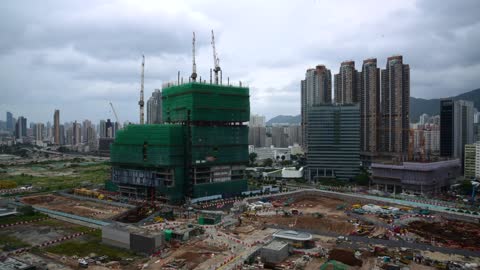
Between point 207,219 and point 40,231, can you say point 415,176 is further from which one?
point 40,231

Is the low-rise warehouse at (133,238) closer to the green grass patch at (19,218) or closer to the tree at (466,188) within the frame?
the green grass patch at (19,218)

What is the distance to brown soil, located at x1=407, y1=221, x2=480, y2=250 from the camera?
1512 inches

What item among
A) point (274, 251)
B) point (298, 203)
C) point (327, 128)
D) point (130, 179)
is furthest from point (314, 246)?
point (327, 128)

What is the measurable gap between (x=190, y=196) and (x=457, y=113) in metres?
80.3

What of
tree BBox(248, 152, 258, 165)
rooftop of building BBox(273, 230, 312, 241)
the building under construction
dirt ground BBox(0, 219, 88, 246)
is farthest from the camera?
tree BBox(248, 152, 258, 165)

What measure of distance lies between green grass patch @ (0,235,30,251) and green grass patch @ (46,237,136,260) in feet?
10.6

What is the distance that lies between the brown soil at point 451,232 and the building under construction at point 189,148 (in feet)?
102

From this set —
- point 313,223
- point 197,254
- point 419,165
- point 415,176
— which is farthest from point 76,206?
point 419,165

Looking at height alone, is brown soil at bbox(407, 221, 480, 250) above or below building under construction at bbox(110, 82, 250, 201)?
below

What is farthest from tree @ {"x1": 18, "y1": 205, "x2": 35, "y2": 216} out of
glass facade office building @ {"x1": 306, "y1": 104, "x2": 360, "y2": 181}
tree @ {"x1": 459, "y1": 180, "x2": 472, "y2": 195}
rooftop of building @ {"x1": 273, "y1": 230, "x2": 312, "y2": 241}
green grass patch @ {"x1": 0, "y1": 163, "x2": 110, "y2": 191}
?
tree @ {"x1": 459, "y1": 180, "x2": 472, "y2": 195}

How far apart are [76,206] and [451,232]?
5187cm

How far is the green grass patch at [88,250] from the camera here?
35.2 meters

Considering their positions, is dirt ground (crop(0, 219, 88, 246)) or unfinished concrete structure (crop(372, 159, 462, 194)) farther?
unfinished concrete structure (crop(372, 159, 462, 194))

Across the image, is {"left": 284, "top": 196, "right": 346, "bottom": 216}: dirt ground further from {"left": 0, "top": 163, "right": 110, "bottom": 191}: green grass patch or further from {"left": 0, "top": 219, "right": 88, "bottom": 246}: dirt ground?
{"left": 0, "top": 163, "right": 110, "bottom": 191}: green grass patch
